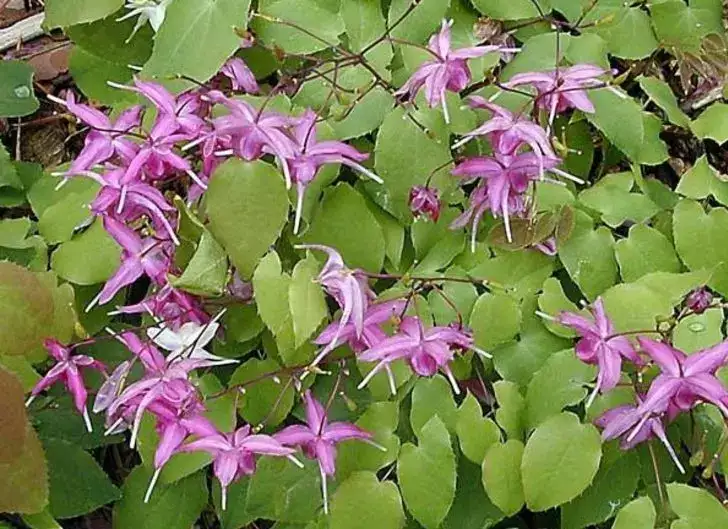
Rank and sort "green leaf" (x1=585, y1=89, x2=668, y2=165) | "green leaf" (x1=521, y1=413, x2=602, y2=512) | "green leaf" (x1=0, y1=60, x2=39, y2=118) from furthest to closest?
"green leaf" (x1=0, y1=60, x2=39, y2=118)
"green leaf" (x1=585, y1=89, x2=668, y2=165)
"green leaf" (x1=521, y1=413, x2=602, y2=512)

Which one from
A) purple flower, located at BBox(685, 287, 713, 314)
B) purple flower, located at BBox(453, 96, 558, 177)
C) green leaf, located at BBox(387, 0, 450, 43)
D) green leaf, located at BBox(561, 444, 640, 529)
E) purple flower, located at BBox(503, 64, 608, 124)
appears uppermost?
green leaf, located at BBox(387, 0, 450, 43)

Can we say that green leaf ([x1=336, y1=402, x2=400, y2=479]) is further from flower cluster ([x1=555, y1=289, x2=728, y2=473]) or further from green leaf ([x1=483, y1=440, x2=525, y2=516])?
flower cluster ([x1=555, y1=289, x2=728, y2=473])

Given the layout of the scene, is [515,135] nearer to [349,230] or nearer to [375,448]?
[349,230]

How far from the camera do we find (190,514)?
1163 millimetres

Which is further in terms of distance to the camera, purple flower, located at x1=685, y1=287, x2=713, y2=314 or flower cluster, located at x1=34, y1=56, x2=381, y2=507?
purple flower, located at x1=685, y1=287, x2=713, y2=314

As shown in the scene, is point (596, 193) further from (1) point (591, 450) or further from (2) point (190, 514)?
(2) point (190, 514)

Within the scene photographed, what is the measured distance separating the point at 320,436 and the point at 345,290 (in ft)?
0.47

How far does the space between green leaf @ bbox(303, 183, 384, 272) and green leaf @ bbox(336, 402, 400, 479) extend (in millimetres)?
154

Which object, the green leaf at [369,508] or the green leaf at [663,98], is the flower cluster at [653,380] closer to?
the green leaf at [369,508]

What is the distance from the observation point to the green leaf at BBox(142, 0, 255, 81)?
1.12 meters

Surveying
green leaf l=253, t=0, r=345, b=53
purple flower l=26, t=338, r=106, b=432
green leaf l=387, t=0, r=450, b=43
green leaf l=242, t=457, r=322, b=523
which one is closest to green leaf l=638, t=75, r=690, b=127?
green leaf l=387, t=0, r=450, b=43

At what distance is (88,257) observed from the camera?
117 centimetres

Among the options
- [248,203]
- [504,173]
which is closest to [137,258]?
[248,203]

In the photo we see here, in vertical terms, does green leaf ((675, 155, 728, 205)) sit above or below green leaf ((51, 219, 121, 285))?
below
